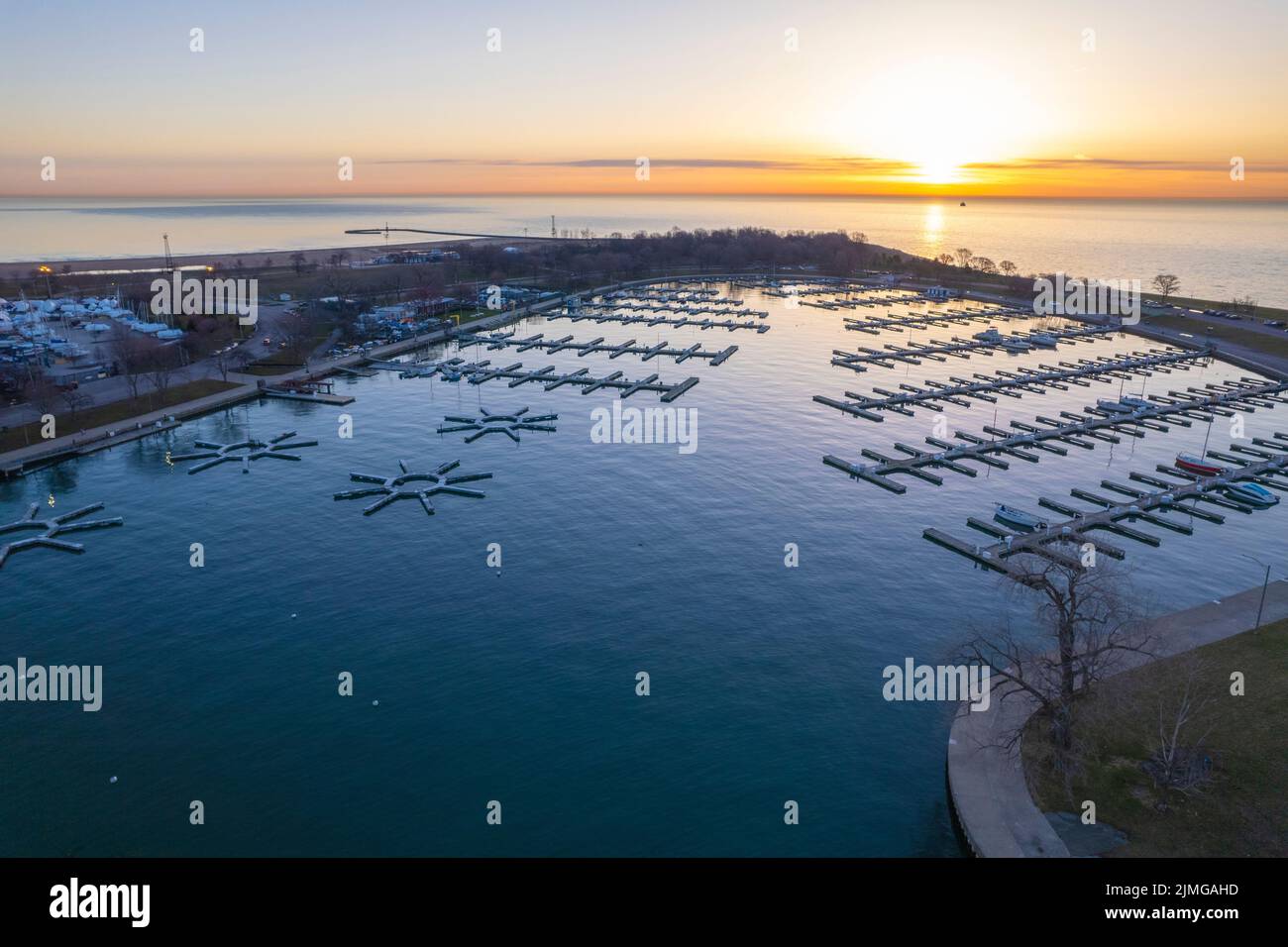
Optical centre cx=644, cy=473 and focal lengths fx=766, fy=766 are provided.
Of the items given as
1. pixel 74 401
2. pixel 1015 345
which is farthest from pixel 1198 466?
pixel 74 401

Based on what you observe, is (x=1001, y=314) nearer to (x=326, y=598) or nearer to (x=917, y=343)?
(x=917, y=343)

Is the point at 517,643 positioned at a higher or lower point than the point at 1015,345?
lower

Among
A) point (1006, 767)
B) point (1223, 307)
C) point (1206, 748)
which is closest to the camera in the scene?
point (1006, 767)

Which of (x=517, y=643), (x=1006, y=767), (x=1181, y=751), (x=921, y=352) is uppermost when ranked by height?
(x=921, y=352)

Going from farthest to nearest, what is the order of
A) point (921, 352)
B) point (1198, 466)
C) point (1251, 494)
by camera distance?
point (921, 352) < point (1198, 466) < point (1251, 494)

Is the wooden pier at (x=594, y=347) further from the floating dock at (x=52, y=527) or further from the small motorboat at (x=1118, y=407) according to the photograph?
the floating dock at (x=52, y=527)

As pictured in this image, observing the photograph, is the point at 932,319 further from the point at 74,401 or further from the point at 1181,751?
the point at 74,401

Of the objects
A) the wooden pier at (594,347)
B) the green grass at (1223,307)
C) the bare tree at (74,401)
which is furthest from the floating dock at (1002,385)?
the bare tree at (74,401)
